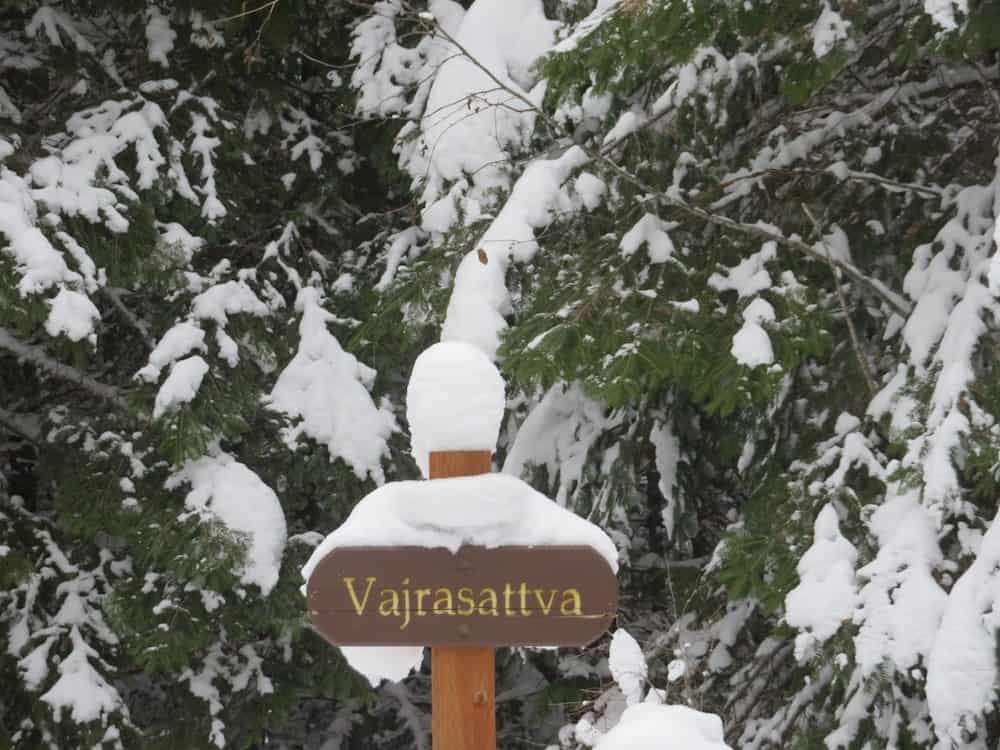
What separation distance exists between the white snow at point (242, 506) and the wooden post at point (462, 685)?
3612mm

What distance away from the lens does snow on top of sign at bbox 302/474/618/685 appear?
2.17m

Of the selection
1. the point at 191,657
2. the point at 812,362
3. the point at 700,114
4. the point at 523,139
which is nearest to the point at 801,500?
the point at 812,362

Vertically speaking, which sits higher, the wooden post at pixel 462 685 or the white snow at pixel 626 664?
the white snow at pixel 626 664

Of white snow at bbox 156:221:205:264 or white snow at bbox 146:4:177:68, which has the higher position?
white snow at bbox 146:4:177:68

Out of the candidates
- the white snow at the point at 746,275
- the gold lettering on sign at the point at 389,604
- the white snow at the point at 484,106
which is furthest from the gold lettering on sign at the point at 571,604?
the white snow at the point at 484,106

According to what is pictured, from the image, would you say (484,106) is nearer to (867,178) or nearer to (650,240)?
(650,240)

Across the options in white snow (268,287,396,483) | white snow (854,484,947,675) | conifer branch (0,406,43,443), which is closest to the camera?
white snow (854,484,947,675)

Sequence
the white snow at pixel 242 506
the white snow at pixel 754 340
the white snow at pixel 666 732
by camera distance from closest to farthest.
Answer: the white snow at pixel 666 732 < the white snow at pixel 754 340 < the white snow at pixel 242 506

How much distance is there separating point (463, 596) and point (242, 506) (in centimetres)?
378

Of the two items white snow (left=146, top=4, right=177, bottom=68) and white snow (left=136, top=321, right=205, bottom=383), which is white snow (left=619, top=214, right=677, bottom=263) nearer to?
white snow (left=136, top=321, right=205, bottom=383)

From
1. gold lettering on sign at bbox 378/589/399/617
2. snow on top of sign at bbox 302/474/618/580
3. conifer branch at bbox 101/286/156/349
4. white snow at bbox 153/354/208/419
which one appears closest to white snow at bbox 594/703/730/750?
snow on top of sign at bbox 302/474/618/580

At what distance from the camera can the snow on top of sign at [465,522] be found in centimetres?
217

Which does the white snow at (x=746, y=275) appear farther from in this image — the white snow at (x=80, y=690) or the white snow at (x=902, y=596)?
the white snow at (x=80, y=690)

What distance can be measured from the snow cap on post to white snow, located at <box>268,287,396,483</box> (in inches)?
156
